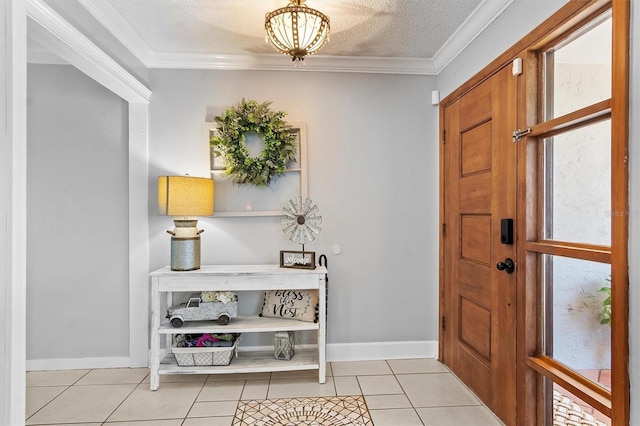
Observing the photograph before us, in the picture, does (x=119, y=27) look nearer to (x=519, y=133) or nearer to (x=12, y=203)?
(x=12, y=203)

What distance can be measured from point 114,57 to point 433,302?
2.95 meters

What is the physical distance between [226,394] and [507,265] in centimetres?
194

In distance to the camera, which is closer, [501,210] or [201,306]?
[501,210]

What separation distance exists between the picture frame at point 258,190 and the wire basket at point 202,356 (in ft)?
3.22

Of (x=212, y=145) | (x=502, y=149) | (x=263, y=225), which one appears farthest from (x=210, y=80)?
(x=502, y=149)

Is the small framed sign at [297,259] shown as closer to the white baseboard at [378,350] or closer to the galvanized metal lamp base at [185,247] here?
the galvanized metal lamp base at [185,247]

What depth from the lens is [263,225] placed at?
291cm

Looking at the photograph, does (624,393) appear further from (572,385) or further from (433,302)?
(433,302)

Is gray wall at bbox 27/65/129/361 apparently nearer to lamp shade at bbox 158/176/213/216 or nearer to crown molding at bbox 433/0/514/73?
lamp shade at bbox 158/176/213/216

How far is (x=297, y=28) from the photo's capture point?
1889 mm

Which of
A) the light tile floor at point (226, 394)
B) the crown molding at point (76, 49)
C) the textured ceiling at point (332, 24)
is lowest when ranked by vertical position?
the light tile floor at point (226, 394)

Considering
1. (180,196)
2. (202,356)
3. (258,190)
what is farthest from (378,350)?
(180,196)

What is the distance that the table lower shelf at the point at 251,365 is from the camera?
96.7 inches

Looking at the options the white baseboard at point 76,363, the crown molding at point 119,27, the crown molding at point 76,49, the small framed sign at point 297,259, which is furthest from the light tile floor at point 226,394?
the crown molding at point 119,27
